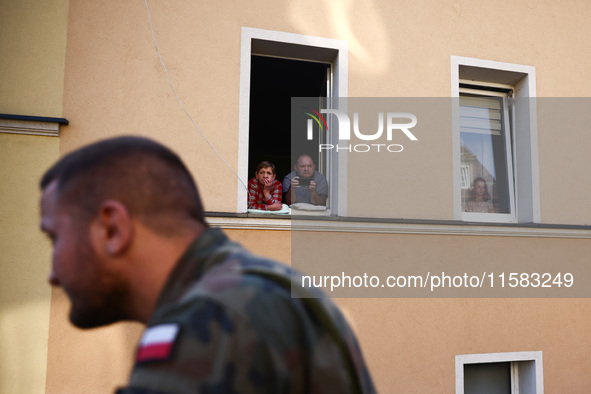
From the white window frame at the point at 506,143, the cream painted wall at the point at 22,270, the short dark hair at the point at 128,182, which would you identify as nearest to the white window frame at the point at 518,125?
the white window frame at the point at 506,143

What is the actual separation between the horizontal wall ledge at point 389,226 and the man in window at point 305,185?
1.30ft

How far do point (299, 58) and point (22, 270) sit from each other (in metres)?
3.24

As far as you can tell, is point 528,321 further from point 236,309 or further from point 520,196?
point 236,309

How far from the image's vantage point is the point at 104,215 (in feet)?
3.14

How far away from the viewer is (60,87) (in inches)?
169

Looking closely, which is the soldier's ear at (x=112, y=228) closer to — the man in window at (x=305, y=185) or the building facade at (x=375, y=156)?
the building facade at (x=375, y=156)

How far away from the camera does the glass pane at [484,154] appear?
226 inches

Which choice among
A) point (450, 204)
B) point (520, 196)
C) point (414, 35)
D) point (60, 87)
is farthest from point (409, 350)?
point (60, 87)

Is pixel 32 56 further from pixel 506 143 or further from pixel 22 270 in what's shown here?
pixel 506 143

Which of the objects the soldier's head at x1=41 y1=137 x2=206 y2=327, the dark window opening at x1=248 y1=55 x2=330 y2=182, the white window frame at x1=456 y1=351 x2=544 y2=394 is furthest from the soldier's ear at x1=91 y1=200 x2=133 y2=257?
the white window frame at x1=456 y1=351 x2=544 y2=394

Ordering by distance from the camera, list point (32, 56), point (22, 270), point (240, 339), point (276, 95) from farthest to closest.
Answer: point (276, 95)
point (32, 56)
point (22, 270)
point (240, 339)

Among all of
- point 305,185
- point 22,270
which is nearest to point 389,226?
point 305,185

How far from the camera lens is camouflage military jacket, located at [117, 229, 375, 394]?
760 millimetres

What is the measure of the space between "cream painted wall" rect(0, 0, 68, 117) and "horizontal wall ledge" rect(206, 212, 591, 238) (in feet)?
5.53
